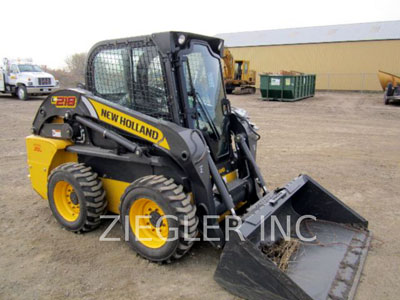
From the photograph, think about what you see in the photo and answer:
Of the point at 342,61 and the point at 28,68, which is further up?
the point at 28,68

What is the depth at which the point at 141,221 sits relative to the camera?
3.77 m

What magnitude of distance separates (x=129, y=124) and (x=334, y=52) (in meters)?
30.7

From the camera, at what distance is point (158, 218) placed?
3.62 meters

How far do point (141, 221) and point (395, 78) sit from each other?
20.1 meters

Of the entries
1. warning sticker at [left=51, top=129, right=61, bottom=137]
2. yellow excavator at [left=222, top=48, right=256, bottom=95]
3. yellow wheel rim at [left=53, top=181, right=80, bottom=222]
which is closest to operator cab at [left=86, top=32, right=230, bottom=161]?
warning sticker at [left=51, top=129, right=61, bottom=137]

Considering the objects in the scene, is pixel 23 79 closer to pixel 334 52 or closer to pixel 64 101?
pixel 64 101

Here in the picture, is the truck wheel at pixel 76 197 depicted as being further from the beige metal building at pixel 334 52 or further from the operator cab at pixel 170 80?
the beige metal building at pixel 334 52

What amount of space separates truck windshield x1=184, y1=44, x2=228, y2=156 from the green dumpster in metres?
16.7

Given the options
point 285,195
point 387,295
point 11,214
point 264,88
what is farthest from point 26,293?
point 264,88

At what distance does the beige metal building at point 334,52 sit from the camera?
29.3 meters

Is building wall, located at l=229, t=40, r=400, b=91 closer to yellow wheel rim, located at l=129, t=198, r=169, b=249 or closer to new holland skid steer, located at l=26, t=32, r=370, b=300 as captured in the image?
new holland skid steer, located at l=26, t=32, r=370, b=300

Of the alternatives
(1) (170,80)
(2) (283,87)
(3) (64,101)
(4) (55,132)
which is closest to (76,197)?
(4) (55,132)

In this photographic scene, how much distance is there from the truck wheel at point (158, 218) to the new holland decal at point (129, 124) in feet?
1.27

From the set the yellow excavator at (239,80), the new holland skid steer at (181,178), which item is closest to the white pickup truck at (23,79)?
the yellow excavator at (239,80)
